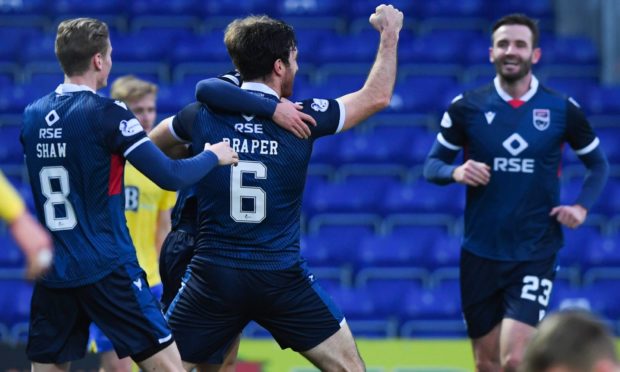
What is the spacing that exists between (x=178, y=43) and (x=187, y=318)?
8381mm

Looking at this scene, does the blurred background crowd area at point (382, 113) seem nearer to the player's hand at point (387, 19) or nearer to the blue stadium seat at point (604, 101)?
the blue stadium seat at point (604, 101)

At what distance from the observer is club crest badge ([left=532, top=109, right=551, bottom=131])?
6711 millimetres

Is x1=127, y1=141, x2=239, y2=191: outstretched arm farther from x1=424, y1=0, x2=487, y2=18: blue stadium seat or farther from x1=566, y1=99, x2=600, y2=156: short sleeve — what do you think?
x1=424, y1=0, x2=487, y2=18: blue stadium seat

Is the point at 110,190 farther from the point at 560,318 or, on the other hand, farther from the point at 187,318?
the point at 560,318

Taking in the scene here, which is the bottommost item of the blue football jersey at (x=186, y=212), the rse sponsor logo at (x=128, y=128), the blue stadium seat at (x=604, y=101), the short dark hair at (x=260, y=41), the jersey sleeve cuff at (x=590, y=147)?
the blue stadium seat at (x=604, y=101)

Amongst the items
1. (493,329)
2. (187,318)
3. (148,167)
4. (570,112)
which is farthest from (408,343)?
(148,167)

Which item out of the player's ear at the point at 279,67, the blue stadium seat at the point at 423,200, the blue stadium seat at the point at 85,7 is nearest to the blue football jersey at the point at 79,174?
the player's ear at the point at 279,67

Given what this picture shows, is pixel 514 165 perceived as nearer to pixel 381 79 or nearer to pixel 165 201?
pixel 381 79

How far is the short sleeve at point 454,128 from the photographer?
22.5ft

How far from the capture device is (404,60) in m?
13.1

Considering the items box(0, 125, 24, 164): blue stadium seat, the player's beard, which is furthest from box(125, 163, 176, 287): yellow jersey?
box(0, 125, 24, 164): blue stadium seat

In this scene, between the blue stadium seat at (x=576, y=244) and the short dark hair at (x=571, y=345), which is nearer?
the short dark hair at (x=571, y=345)

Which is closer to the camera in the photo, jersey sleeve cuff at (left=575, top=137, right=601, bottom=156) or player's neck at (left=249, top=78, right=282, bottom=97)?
player's neck at (left=249, top=78, right=282, bottom=97)

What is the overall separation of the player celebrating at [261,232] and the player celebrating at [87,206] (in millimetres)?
230
